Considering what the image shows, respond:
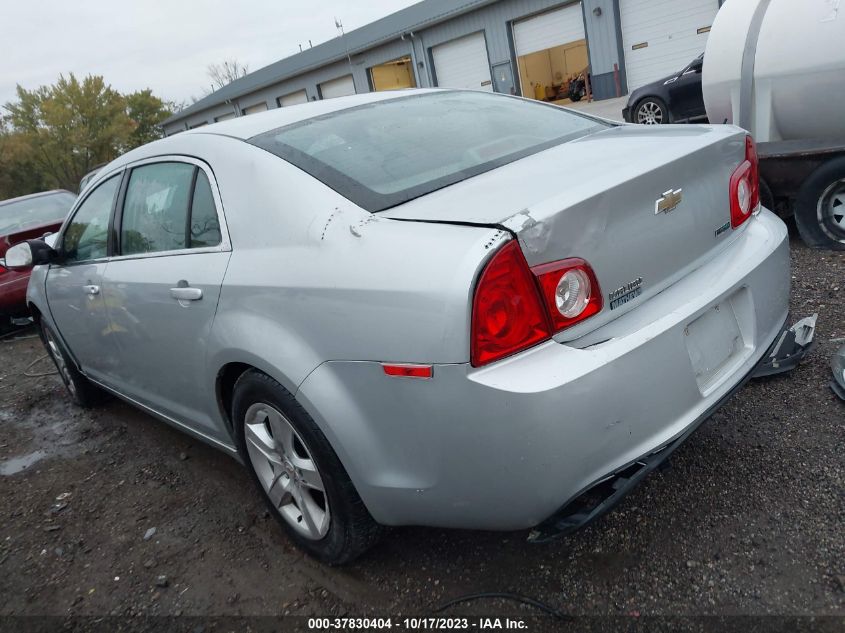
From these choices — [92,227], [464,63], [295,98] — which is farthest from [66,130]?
[92,227]

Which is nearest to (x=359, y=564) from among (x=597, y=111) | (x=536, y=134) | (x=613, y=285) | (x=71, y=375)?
(x=613, y=285)

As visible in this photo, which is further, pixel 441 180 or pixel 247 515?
pixel 247 515

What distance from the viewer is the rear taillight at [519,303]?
1575 millimetres

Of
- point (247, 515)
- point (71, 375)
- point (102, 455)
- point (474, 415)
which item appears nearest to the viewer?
point (474, 415)

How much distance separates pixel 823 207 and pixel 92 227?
15.2 feet

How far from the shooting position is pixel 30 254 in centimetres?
365

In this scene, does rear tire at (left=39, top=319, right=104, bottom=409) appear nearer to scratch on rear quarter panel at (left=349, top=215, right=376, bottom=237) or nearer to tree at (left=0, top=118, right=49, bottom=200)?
scratch on rear quarter panel at (left=349, top=215, right=376, bottom=237)

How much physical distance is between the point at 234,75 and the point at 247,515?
70762mm

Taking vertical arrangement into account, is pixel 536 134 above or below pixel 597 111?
above

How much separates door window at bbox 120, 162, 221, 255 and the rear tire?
5.27ft

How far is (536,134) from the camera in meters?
2.51

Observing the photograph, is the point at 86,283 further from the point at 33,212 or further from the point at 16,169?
the point at 16,169

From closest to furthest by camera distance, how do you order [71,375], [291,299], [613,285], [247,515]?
1. [613,285]
2. [291,299]
3. [247,515]
4. [71,375]

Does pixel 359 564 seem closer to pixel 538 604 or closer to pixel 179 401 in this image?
pixel 538 604
